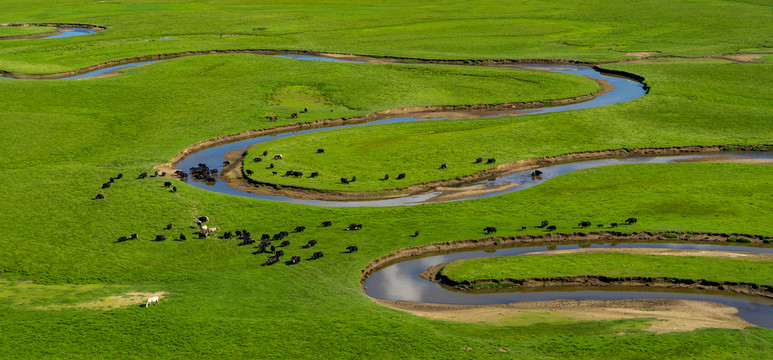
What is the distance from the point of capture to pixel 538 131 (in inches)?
2785

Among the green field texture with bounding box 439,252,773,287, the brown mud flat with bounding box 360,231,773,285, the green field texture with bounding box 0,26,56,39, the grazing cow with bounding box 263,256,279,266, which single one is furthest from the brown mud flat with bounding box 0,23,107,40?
the green field texture with bounding box 439,252,773,287

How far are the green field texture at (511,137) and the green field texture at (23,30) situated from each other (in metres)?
86.8

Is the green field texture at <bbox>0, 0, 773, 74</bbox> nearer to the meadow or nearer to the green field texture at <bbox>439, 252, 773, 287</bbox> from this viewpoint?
the meadow

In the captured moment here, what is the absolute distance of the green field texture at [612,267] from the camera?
41013 mm

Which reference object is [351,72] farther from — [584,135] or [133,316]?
[133,316]

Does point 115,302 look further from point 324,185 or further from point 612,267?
point 612,267

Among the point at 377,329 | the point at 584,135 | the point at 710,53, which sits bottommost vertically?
the point at 377,329

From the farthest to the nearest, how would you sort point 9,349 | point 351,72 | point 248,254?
point 351,72 < point 248,254 < point 9,349

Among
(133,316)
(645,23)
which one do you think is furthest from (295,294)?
(645,23)

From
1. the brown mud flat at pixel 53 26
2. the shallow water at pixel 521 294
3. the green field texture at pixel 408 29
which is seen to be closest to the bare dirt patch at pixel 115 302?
the shallow water at pixel 521 294

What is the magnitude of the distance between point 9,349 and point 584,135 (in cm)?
5277

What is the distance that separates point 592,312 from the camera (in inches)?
1464

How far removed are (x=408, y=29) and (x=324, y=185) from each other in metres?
79.3

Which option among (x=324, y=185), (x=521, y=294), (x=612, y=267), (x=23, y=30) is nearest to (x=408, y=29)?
(x=23, y=30)
